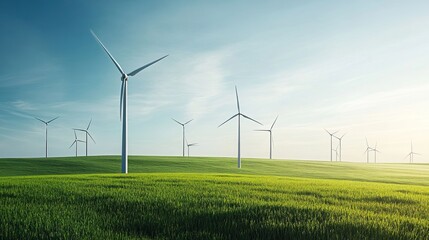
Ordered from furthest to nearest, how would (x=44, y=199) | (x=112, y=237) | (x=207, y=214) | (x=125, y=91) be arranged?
(x=125, y=91) → (x=44, y=199) → (x=207, y=214) → (x=112, y=237)

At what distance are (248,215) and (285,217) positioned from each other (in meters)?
0.85

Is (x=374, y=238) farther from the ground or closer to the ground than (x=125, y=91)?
closer to the ground

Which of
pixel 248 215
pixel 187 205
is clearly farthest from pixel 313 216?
pixel 187 205

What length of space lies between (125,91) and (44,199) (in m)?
27.1

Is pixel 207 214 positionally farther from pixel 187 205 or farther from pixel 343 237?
pixel 343 237

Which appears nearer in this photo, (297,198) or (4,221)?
(4,221)

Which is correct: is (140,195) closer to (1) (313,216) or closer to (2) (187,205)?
(2) (187,205)

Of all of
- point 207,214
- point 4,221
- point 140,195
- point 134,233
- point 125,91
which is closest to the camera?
point 134,233

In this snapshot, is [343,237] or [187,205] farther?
[187,205]

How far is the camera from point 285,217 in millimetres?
8414

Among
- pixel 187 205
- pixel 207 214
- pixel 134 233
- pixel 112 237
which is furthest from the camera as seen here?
pixel 187 205

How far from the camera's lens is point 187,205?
32.7 feet

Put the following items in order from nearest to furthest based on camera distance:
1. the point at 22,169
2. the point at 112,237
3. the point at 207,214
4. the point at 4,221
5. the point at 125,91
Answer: the point at 112,237
the point at 4,221
the point at 207,214
the point at 125,91
the point at 22,169

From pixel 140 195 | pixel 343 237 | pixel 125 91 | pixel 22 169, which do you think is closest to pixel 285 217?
pixel 343 237
